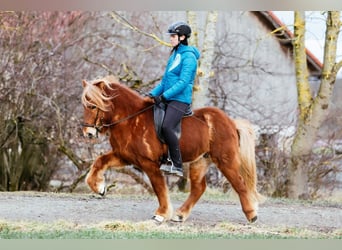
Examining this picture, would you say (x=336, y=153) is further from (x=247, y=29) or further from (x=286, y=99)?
(x=247, y=29)

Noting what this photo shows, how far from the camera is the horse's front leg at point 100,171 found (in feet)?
27.2

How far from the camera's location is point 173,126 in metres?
8.19

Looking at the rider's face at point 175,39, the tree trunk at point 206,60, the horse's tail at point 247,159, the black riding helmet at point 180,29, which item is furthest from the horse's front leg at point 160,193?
the tree trunk at point 206,60

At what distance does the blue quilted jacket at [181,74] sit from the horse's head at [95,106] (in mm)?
691

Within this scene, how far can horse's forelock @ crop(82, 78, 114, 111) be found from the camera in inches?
323

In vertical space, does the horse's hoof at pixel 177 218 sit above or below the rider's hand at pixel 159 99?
below

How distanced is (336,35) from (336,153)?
2266 mm

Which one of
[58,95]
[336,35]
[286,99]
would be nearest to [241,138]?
[336,35]

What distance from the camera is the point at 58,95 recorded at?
13.7 meters

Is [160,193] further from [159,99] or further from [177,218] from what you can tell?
[159,99]

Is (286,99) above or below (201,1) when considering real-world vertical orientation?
below

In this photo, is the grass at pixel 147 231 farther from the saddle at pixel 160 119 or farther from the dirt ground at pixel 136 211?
the saddle at pixel 160 119

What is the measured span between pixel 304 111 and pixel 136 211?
489 cm

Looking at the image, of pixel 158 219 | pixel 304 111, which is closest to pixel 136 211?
pixel 158 219
